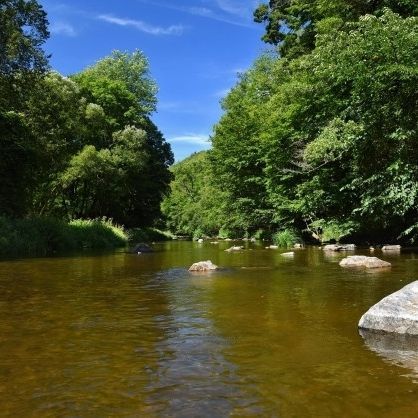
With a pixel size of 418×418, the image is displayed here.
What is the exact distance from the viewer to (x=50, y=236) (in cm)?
2464

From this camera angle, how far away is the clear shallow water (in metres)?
3.69

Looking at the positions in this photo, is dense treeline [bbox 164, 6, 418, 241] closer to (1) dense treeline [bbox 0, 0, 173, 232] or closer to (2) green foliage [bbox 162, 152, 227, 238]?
(1) dense treeline [bbox 0, 0, 173, 232]

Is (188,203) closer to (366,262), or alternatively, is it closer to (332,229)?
(332,229)

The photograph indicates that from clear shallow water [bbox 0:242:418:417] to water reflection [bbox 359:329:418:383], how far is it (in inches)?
0.9

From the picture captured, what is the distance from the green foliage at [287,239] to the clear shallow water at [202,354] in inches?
713

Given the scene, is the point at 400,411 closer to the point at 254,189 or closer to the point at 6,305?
the point at 6,305

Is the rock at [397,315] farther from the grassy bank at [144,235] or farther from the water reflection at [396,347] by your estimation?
the grassy bank at [144,235]

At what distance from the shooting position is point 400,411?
3510 millimetres

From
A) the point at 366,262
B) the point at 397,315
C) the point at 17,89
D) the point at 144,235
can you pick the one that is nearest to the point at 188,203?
the point at 144,235

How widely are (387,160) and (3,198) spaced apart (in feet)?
64.5

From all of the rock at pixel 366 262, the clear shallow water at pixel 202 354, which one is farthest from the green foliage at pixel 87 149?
the clear shallow water at pixel 202 354

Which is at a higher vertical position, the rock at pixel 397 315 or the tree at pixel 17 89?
the tree at pixel 17 89

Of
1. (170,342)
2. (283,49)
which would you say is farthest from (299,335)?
(283,49)

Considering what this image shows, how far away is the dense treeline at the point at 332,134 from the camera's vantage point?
48.2 feet
